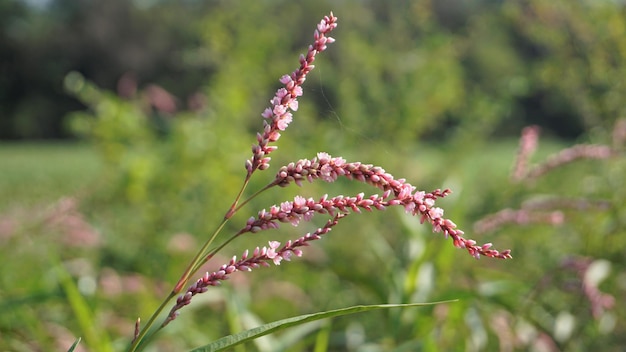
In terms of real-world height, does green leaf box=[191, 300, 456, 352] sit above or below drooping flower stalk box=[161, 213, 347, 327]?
below

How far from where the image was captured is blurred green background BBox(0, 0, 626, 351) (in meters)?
2.80

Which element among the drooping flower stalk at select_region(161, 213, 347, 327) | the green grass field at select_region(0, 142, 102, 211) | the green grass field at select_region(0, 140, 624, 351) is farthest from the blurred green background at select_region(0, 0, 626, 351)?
the green grass field at select_region(0, 142, 102, 211)

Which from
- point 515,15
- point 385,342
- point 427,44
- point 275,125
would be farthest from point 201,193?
point 275,125

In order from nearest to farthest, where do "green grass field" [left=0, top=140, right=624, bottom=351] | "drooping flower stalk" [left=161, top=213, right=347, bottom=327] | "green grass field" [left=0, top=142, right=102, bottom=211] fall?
"drooping flower stalk" [left=161, top=213, right=347, bottom=327] → "green grass field" [left=0, top=140, right=624, bottom=351] → "green grass field" [left=0, top=142, right=102, bottom=211]

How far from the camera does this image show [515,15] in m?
8.05

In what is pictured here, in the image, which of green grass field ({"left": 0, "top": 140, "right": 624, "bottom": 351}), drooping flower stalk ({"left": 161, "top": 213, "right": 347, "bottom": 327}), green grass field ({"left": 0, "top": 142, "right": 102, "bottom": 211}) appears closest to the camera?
drooping flower stalk ({"left": 161, "top": 213, "right": 347, "bottom": 327})

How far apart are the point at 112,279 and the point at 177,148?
8.35 ft

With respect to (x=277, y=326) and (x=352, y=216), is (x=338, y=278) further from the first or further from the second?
(x=277, y=326)

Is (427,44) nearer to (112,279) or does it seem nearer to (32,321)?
(112,279)

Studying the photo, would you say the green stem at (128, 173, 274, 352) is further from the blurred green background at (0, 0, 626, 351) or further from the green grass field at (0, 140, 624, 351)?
the green grass field at (0, 140, 624, 351)

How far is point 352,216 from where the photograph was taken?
612cm

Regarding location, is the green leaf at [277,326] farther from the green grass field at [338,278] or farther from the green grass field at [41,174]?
the green grass field at [41,174]

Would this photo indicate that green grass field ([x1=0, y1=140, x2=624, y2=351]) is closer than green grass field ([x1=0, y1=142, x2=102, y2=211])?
Yes

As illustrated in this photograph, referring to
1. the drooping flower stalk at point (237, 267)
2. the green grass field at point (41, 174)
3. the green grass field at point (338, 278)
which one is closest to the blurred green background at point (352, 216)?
the green grass field at point (338, 278)
